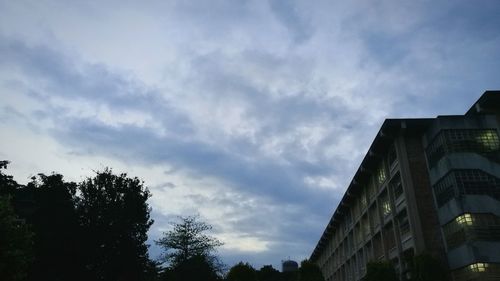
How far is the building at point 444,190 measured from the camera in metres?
31.0

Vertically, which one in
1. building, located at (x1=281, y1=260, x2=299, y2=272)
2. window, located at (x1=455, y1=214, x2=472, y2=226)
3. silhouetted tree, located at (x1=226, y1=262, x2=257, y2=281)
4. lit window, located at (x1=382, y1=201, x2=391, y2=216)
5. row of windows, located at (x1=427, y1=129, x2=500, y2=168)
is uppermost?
building, located at (x1=281, y1=260, x2=299, y2=272)

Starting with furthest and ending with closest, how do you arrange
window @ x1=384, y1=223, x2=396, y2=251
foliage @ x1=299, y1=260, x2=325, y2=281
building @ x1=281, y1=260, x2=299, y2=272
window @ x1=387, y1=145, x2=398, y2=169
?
building @ x1=281, y1=260, x2=299, y2=272 < foliage @ x1=299, y1=260, x2=325, y2=281 < window @ x1=384, y1=223, x2=396, y2=251 < window @ x1=387, y1=145, x2=398, y2=169

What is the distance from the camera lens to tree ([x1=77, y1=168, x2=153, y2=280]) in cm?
4550

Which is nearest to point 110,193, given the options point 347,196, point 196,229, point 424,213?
point 196,229

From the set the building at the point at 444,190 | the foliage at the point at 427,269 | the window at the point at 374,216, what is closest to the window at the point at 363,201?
the window at the point at 374,216

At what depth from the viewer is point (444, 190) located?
34031mm

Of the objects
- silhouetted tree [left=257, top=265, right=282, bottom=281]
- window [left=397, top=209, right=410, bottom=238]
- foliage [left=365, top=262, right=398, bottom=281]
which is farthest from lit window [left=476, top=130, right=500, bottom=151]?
silhouetted tree [left=257, top=265, right=282, bottom=281]

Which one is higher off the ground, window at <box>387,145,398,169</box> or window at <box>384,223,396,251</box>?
window at <box>387,145,398,169</box>

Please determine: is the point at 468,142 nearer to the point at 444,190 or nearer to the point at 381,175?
the point at 444,190

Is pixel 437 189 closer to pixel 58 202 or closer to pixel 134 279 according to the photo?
pixel 134 279

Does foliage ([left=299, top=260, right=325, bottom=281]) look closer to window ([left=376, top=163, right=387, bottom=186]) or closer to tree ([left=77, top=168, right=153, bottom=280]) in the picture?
window ([left=376, top=163, right=387, bottom=186])

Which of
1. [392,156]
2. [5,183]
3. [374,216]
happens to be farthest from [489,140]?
[5,183]

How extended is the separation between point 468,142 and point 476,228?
24.5ft

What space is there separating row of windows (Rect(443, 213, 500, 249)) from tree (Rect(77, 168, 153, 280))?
33.5 metres
